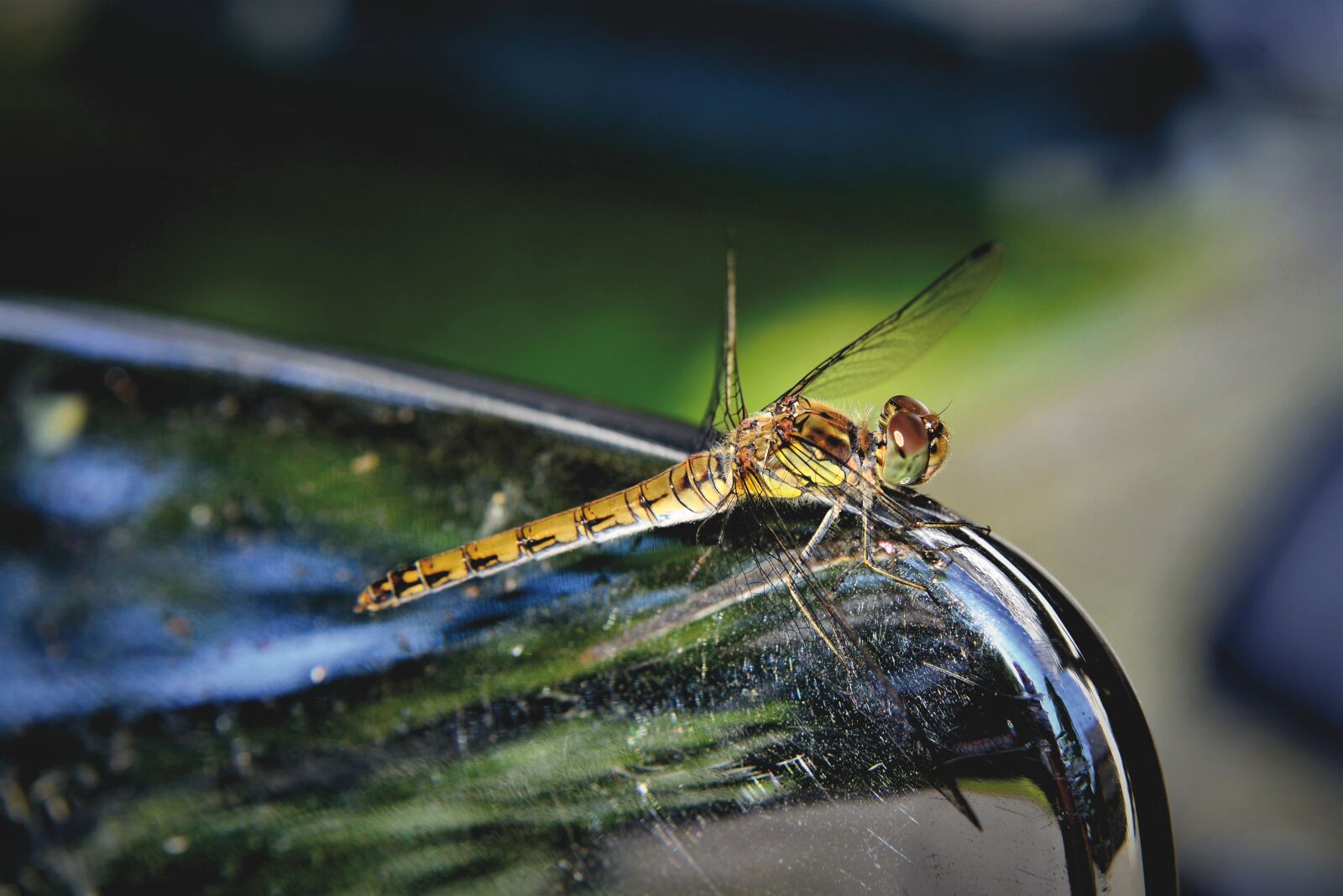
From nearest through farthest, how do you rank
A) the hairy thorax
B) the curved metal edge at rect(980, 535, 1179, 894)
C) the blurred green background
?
the curved metal edge at rect(980, 535, 1179, 894) < the hairy thorax < the blurred green background

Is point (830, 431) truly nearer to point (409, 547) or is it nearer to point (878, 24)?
point (409, 547)

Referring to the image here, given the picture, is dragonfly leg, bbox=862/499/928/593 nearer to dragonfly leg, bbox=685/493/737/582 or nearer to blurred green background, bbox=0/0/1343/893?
dragonfly leg, bbox=685/493/737/582

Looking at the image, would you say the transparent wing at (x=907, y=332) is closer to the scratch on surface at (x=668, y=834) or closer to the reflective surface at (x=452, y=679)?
the reflective surface at (x=452, y=679)

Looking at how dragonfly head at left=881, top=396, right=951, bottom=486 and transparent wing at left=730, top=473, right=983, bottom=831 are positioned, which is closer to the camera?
transparent wing at left=730, top=473, right=983, bottom=831

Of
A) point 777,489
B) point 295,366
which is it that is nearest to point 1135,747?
point 777,489

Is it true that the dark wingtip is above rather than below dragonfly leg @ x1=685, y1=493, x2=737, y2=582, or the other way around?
above

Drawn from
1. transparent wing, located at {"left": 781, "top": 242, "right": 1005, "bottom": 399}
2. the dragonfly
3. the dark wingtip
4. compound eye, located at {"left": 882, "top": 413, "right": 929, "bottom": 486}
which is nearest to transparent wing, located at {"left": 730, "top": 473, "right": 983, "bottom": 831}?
the dragonfly

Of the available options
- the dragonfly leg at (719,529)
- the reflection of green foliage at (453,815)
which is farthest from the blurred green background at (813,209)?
the reflection of green foliage at (453,815)
